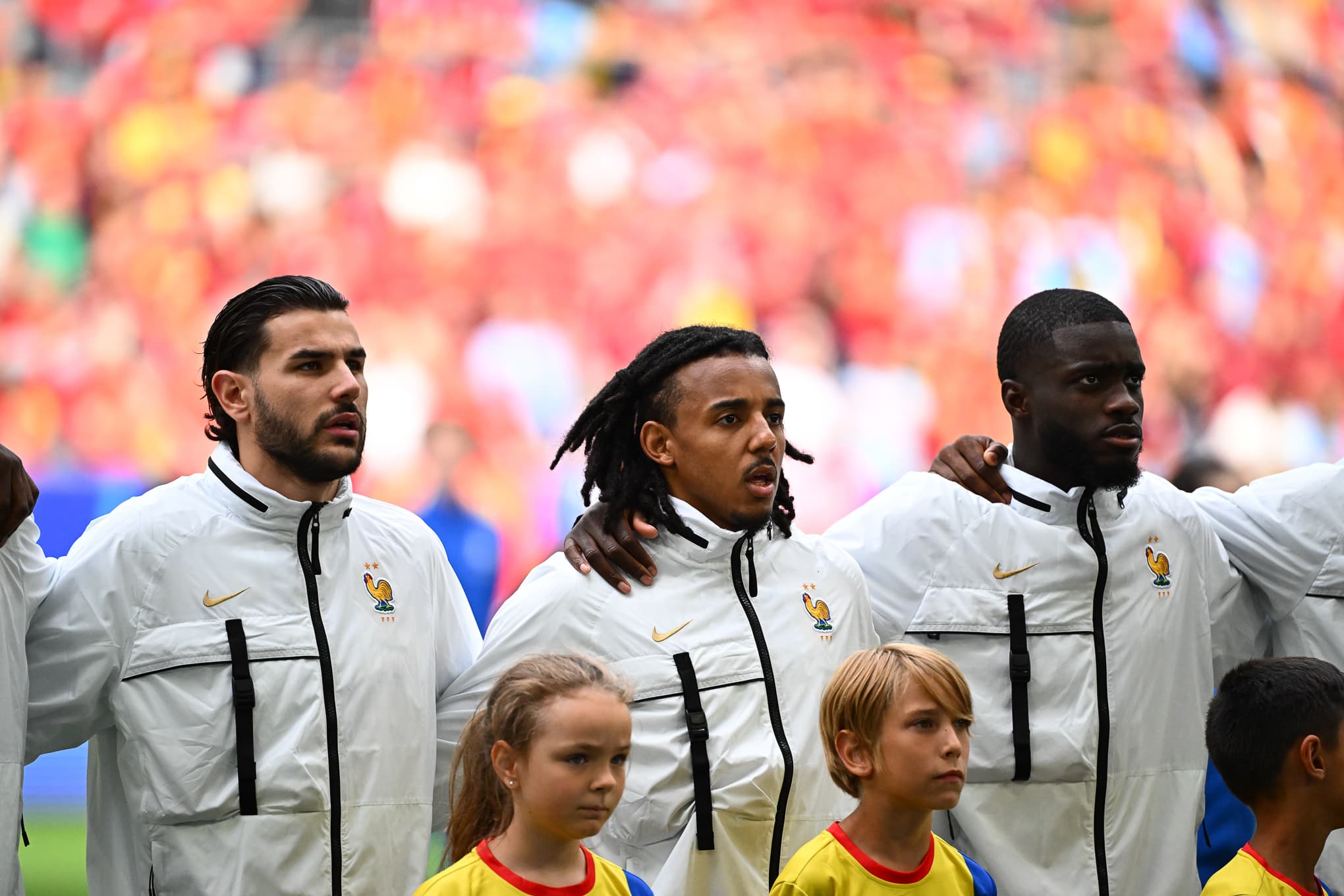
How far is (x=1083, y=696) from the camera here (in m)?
2.88

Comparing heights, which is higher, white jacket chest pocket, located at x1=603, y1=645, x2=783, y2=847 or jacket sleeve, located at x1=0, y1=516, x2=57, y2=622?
jacket sleeve, located at x1=0, y1=516, x2=57, y2=622

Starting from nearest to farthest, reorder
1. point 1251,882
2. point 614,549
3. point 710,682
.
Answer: point 1251,882, point 710,682, point 614,549

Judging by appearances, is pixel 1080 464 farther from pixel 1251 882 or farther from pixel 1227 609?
pixel 1251 882

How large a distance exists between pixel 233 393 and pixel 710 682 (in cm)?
101

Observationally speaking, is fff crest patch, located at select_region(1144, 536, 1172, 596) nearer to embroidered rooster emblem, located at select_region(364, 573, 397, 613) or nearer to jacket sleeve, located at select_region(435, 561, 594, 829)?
jacket sleeve, located at select_region(435, 561, 594, 829)

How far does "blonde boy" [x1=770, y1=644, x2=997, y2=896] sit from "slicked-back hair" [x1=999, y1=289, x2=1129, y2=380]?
807 mm

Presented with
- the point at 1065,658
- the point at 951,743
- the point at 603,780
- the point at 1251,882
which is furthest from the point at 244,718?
the point at 1251,882

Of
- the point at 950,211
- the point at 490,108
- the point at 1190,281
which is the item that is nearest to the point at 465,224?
the point at 490,108

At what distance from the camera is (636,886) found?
91.8 inches

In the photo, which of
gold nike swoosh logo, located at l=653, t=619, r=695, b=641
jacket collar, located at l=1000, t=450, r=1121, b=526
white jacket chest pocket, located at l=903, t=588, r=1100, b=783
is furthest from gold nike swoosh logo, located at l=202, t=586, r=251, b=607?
jacket collar, located at l=1000, t=450, r=1121, b=526

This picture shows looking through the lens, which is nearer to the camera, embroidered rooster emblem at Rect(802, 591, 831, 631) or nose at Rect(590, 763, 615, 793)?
nose at Rect(590, 763, 615, 793)

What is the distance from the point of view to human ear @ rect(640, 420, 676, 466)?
2830mm

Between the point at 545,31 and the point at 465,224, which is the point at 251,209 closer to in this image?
the point at 465,224

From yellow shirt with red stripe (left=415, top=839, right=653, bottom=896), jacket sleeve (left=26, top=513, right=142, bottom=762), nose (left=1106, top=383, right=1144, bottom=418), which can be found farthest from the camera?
nose (left=1106, top=383, right=1144, bottom=418)
